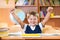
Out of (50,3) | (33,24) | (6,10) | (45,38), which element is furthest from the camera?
(6,10)

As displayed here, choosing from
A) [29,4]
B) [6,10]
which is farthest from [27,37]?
[6,10]

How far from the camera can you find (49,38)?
84 centimetres

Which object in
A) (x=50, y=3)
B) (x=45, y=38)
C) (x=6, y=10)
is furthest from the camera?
(x=6, y=10)

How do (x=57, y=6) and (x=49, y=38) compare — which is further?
(x=57, y=6)

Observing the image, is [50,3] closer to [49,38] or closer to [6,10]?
[6,10]

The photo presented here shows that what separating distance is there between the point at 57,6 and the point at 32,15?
2131 millimetres

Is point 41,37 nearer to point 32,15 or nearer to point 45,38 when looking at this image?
point 45,38

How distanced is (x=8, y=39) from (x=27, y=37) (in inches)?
4.6

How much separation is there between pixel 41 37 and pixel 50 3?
9.95 ft

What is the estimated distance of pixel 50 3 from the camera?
149 inches

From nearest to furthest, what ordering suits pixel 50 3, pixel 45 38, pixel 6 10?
pixel 45 38 → pixel 50 3 → pixel 6 10

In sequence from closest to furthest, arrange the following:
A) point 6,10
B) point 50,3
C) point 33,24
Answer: point 33,24 < point 50,3 < point 6,10

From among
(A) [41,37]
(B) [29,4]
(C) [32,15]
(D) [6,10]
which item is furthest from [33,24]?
(D) [6,10]

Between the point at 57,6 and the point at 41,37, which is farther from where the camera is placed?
the point at 57,6
